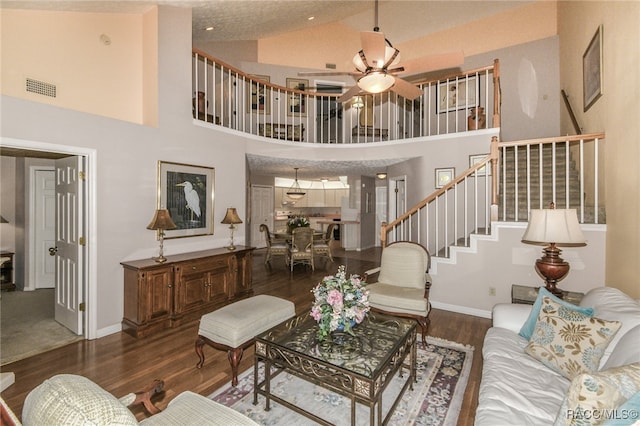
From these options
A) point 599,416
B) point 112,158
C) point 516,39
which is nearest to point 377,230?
point 516,39

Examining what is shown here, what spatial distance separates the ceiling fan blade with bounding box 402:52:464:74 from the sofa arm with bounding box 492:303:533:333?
8.34 feet

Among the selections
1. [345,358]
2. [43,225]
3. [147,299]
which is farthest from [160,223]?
[43,225]

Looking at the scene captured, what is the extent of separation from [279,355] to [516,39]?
8.13 metres

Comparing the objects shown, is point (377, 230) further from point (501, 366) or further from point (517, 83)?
point (501, 366)

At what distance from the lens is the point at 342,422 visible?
206 centimetres

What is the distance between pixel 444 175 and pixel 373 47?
2.98 metres

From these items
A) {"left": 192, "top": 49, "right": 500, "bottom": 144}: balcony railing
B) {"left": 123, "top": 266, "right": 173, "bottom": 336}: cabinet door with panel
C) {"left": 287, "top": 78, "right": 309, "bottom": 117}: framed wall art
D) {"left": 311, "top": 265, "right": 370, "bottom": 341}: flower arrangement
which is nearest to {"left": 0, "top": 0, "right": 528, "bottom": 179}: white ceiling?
{"left": 192, "top": 49, "right": 500, "bottom": 144}: balcony railing

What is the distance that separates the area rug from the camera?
6.86ft

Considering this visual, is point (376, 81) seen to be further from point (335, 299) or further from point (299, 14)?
point (299, 14)

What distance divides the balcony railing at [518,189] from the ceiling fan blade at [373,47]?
1.95 metres

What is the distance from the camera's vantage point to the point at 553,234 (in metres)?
2.62

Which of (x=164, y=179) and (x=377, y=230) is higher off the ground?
(x=164, y=179)

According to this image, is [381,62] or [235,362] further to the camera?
[381,62]

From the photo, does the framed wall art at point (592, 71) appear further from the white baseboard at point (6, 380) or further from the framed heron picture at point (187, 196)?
the white baseboard at point (6, 380)
